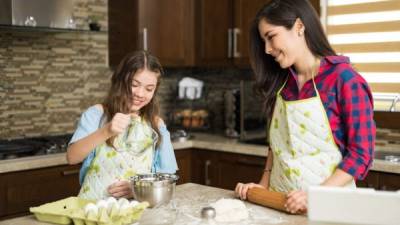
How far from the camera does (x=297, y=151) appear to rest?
67.4 inches

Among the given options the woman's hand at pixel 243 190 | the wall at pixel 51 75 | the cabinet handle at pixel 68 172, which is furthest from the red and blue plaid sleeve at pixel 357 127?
the wall at pixel 51 75

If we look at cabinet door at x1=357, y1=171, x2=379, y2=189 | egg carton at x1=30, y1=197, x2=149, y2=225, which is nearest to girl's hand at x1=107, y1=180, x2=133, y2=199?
egg carton at x1=30, y1=197, x2=149, y2=225

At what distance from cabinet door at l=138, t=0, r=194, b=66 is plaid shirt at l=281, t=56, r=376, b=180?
85.6 inches

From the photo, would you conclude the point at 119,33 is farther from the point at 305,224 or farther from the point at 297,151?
the point at 305,224

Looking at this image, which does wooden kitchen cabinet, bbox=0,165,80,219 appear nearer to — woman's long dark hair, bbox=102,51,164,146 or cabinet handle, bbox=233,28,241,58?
woman's long dark hair, bbox=102,51,164,146

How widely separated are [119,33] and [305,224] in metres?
2.63

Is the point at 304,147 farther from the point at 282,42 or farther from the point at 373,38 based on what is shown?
the point at 373,38

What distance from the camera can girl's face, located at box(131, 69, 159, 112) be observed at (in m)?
1.90

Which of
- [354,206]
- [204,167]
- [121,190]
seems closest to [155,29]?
[204,167]

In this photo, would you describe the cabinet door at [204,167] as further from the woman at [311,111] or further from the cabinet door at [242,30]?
the woman at [311,111]

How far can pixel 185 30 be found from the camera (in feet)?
13.1

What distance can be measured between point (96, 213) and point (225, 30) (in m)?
2.61

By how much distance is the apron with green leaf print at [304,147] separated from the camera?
1666 mm

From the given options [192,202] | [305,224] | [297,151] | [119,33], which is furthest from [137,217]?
[119,33]
